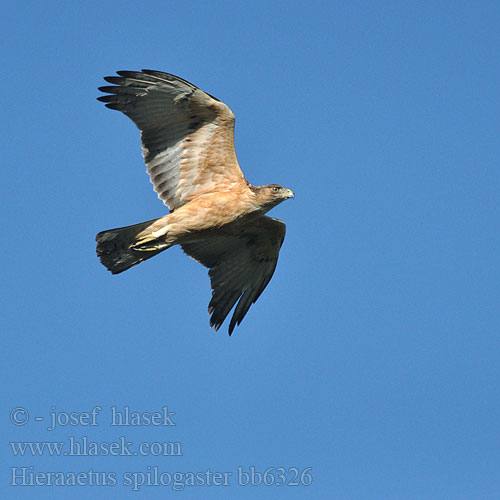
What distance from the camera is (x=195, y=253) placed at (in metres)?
17.2

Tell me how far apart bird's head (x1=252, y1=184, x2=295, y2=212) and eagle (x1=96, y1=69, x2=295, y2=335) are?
0.05 feet

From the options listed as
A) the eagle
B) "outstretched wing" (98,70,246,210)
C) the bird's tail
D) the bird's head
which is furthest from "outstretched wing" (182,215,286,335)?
the bird's head

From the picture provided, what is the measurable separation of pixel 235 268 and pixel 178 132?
8.23ft

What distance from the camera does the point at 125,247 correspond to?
52.1 ft

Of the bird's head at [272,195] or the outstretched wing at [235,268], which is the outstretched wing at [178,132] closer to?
the bird's head at [272,195]

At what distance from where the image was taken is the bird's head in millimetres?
15445

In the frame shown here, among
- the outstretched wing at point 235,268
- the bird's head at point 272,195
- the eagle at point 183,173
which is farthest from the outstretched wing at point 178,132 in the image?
the outstretched wing at point 235,268

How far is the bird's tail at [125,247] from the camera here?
15.8 m

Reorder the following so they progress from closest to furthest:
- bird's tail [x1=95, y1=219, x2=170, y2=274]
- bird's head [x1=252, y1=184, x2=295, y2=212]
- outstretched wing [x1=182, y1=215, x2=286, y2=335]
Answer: bird's head [x1=252, y1=184, x2=295, y2=212] → bird's tail [x1=95, y1=219, x2=170, y2=274] → outstretched wing [x1=182, y1=215, x2=286, y2=335]

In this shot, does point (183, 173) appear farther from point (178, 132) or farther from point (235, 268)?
point (235, 268)

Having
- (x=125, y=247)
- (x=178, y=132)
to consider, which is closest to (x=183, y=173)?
(x=178, y=132)

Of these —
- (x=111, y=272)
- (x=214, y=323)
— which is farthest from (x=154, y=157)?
(x=214, y=323)

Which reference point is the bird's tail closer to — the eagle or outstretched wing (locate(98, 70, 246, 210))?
the eagle

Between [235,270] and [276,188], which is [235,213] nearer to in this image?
[276,188]
